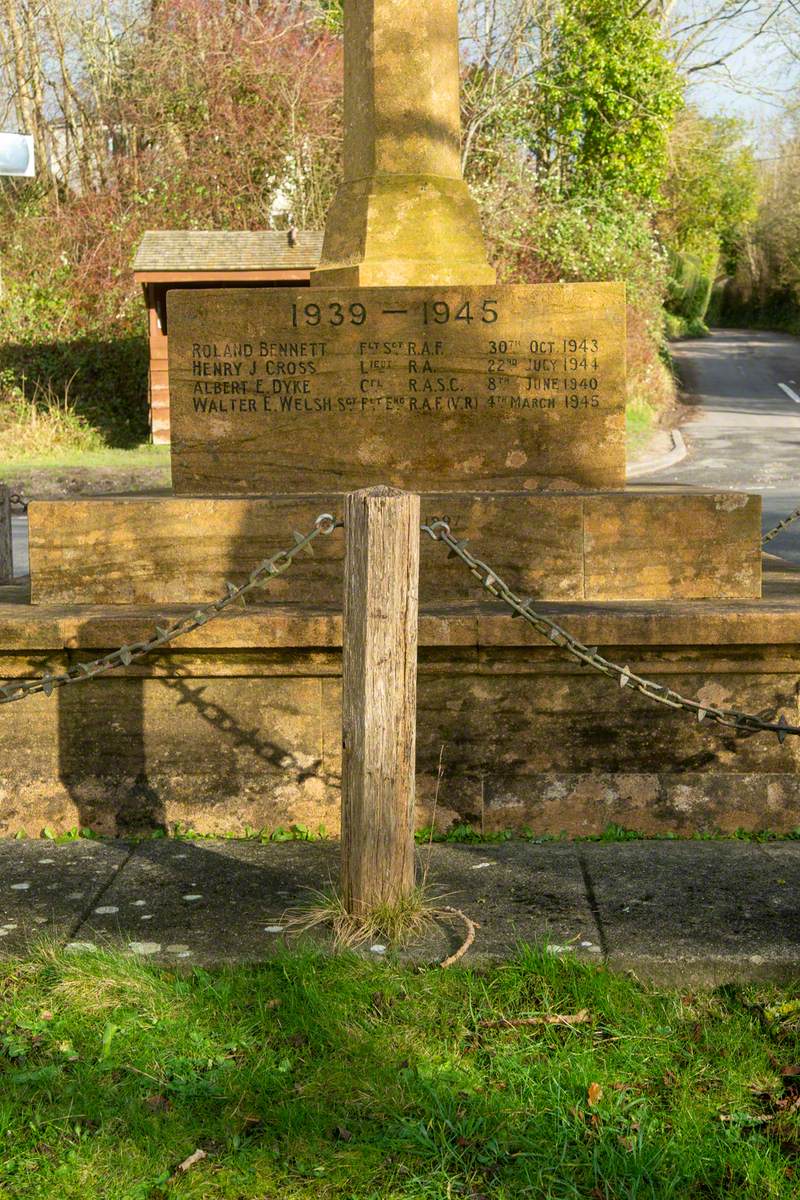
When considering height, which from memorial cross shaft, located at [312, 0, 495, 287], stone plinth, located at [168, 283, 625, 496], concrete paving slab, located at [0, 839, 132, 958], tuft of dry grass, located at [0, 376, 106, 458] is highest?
memorial cross shaft, located at [312, 0, 495, 287]

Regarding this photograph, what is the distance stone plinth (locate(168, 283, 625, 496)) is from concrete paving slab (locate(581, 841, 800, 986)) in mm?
1882

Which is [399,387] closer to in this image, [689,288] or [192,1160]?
[192,1160]

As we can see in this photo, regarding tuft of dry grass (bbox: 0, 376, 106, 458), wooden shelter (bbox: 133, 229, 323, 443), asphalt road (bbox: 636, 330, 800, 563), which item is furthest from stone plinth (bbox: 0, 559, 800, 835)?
tuft of dry grass (bbox: 0, 376, 106, 458)

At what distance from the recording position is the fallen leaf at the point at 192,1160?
2834 mm

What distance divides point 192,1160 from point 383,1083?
48 cm

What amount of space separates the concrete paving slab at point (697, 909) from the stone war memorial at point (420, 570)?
42 centimetres

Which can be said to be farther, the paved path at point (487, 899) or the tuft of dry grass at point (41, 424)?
the tuft of dry grass at point (41, 424)

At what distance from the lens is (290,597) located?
5.45 metres

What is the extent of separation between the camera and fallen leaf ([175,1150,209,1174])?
112 inches

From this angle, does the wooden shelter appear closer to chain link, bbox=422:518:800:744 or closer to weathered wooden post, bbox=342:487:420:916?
chain link, bbox=422:518:800:744

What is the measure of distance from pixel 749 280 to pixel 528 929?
2580 inches

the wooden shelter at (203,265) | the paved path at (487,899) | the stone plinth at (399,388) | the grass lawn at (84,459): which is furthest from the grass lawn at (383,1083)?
the wooden shelter at (203,265)

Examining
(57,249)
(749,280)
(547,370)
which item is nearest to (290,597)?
(547,370)

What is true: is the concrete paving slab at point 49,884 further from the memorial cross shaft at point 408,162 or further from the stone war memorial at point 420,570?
the memorial cross shaft at point 408,162
